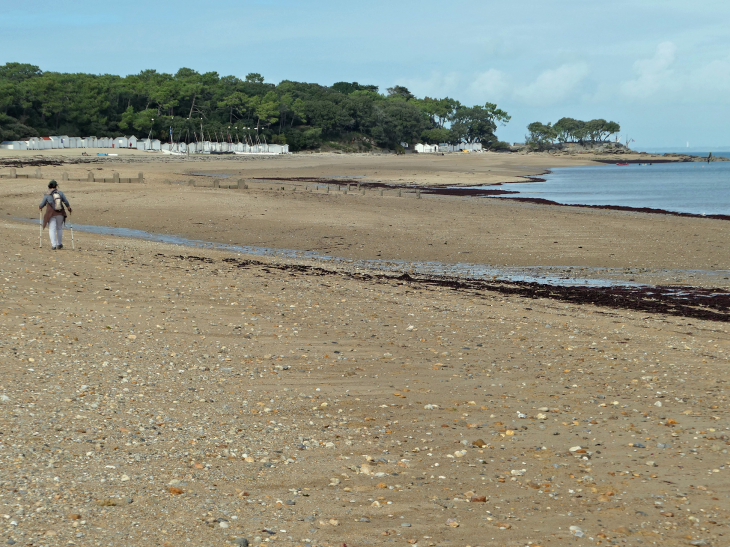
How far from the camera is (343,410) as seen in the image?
26.2 feet

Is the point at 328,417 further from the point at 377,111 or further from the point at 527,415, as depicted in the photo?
the point at 377,111

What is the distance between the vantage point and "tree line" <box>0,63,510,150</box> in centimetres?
10644

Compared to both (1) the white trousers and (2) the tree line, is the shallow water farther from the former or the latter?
(2) the tree line

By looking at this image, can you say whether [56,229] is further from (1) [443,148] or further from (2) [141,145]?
(1) [443,148]

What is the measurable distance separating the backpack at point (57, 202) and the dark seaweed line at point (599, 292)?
9.81 feet

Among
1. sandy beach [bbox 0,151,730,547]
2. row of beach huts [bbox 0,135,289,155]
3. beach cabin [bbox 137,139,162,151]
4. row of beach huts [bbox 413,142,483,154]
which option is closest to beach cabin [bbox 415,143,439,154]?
row of beach huts [bbox 413,142,483,154]

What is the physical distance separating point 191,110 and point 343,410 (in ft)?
403

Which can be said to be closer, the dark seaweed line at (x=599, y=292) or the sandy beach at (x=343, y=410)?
the sandy beach at (x=343, y=410)

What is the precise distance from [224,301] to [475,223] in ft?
58.9

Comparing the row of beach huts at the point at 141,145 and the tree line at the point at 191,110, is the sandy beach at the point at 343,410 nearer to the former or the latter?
the row of beach huts at the point at 141,145

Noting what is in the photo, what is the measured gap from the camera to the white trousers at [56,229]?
17359 mm

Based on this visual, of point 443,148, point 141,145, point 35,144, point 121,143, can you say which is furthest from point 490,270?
point 443,148

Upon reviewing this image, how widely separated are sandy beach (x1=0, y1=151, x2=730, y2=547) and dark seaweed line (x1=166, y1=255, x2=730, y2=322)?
16 centimetres

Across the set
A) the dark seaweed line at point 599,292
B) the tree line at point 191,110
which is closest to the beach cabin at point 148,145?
the tree line at point 191,110
